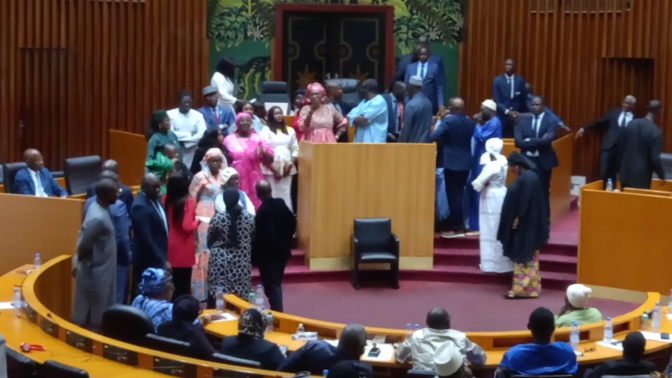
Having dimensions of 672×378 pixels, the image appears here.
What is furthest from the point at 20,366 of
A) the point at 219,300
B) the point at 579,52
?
the point at 579,52

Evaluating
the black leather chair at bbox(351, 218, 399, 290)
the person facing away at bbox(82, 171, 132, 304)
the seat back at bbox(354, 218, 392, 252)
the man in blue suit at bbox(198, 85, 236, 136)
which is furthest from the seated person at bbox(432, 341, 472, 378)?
the man in blue suit at bbox(198, 85, 236, 136)

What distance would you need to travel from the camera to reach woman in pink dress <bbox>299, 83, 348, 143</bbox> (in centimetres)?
1277

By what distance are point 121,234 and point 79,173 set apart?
3008 millimetres

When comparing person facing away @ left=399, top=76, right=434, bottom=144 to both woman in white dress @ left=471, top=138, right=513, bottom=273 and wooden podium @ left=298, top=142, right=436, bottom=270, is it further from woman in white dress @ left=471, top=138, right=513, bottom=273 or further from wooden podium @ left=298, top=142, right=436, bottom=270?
woman in white dress @ left=471, top=138, right=513, bottom=273

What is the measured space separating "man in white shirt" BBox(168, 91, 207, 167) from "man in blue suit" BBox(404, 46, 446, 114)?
288 centimetres

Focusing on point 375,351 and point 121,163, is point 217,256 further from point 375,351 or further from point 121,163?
point 121,163

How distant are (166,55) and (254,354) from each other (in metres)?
9.53

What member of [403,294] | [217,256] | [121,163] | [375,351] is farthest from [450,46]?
[375,351]

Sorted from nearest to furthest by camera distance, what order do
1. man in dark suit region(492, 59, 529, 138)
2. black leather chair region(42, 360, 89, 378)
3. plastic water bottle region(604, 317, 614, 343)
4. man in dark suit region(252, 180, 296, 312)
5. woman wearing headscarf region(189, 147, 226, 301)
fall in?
1. black leather chair region(42, 360, 89, 378)
2. plastic water bottle region(604, 317, 614, 343)
3. man in dark suit region(252, 180, 296, 312)
4. woman wearing headscarf region(189, 147, 226, 301)
5. man in dark suit region(492, 59, 529, 138)

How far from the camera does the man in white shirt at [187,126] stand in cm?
1360

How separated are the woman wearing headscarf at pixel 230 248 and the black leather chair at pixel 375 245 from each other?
Answer: 2.16 m

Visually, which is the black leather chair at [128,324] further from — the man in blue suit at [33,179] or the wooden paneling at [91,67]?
the wooden paneling at [91,67]

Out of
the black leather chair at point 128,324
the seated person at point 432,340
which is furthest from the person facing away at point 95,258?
the seated person at point 432,340

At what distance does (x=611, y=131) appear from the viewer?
15438 millimetres
